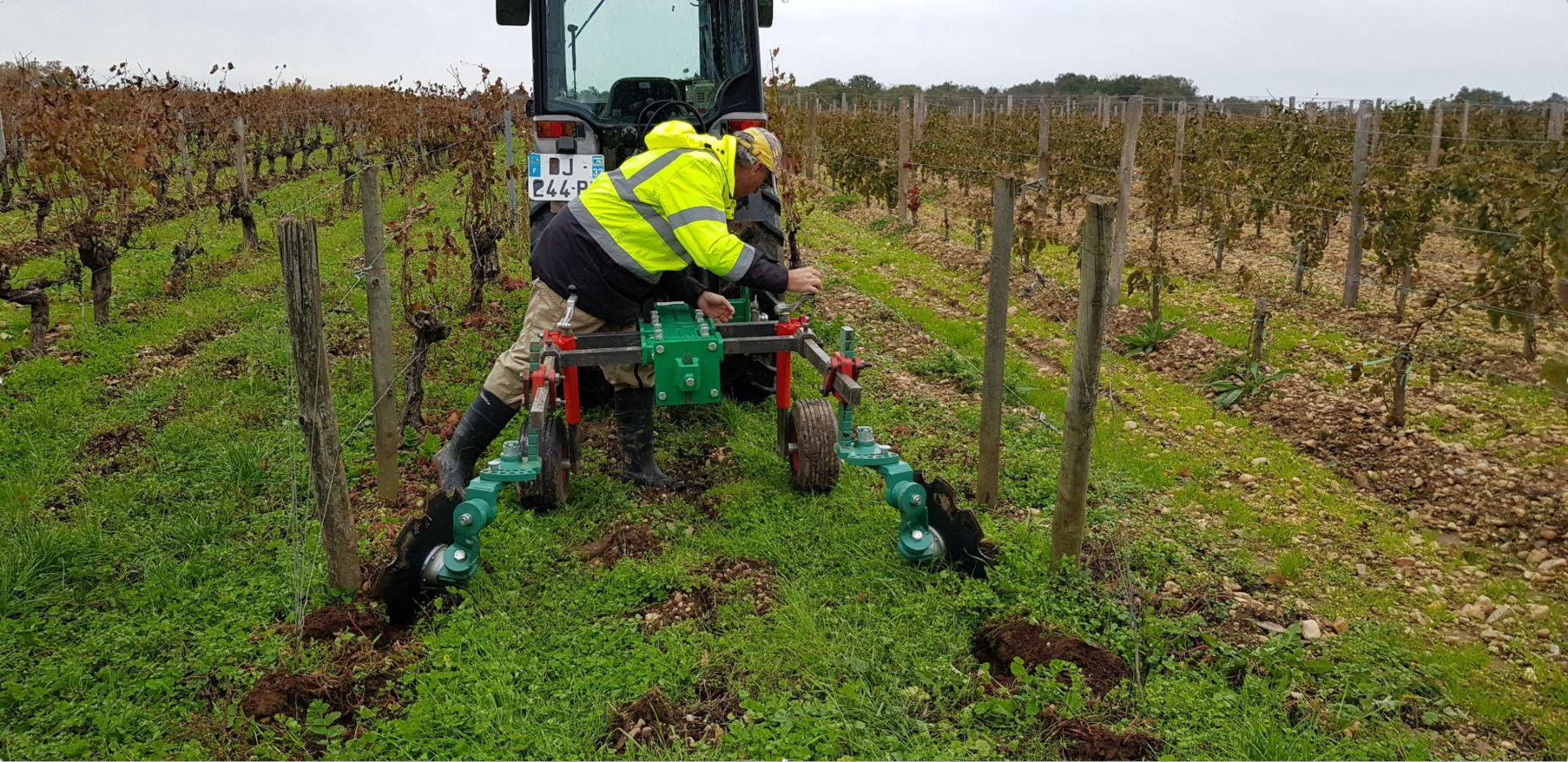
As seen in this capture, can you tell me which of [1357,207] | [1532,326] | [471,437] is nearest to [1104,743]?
[471,437]

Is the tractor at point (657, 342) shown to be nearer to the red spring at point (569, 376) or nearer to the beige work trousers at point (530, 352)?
the red spring at point (569, 376)

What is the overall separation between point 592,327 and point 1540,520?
4.23 m

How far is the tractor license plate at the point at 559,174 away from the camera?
230 inches

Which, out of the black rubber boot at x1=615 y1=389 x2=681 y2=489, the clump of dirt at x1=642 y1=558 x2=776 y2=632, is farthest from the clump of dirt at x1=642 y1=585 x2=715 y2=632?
the black rubber boot at x1=615 y1=389 x2=681 y2=489

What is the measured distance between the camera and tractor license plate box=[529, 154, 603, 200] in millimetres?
5848

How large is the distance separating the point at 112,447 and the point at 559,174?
2643 mm

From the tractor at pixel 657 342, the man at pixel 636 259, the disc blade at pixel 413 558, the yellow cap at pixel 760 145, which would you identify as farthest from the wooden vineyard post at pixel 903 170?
the disc blade at pixel 413 558

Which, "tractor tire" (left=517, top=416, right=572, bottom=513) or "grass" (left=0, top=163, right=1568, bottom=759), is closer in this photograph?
"grass" (left=0, top=163, right=1568, bottom=759)

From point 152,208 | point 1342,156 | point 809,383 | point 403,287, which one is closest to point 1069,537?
point 809,383

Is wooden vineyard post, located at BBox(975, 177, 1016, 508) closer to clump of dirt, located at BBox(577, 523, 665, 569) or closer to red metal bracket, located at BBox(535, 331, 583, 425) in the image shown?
clump of dirt, located at BBox(577, 523, 665, 569)

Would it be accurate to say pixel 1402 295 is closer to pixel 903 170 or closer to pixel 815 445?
pixel 815 445

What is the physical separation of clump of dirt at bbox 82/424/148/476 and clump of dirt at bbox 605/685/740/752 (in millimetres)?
3185

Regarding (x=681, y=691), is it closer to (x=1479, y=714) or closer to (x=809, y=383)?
(x=1479, y=714)

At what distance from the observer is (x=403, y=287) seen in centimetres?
631
